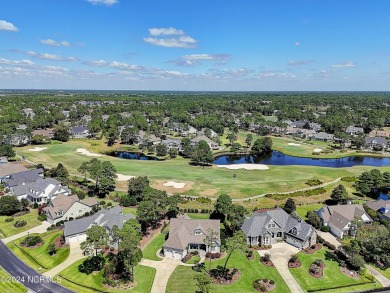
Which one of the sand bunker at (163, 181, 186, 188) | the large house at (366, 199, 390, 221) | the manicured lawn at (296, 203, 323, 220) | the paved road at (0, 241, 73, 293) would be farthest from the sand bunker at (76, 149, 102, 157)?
the large house at (366, 199, 390, 221)

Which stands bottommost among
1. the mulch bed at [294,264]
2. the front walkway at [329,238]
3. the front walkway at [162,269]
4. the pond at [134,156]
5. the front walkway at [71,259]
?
the pond at [134,156]

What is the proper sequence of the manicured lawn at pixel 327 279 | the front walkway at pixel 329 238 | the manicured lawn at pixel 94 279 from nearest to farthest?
the manicured lawn at pixel 94 279 < the manicured lawn at pixel 327 279 < the front walkway at pixel 329 238

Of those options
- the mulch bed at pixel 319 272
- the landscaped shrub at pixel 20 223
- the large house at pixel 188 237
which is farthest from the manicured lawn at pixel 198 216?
the landscaped shrub at pixel 20 223

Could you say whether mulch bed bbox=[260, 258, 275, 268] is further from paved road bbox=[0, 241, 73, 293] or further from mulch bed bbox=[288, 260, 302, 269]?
paved road bbox=[0, 241, 73, 293]

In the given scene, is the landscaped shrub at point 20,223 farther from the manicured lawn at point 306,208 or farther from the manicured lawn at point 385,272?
the manicured lawn at point 385,272

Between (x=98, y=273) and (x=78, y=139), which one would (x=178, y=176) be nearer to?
(x=98, y=273)

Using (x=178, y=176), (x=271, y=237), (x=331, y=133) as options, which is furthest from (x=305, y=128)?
(x=271, y=237)
